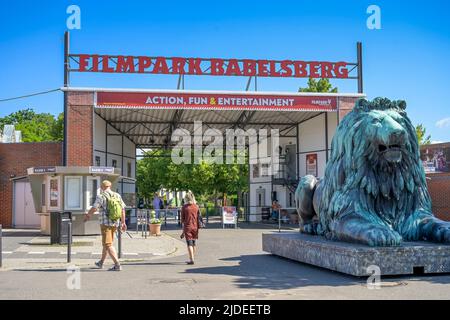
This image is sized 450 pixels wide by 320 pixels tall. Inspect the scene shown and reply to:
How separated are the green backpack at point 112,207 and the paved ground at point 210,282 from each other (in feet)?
3.45

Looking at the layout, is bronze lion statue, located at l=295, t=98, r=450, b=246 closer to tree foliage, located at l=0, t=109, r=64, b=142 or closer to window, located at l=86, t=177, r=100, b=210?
window, located at l=86, t=177, r=100, b=210

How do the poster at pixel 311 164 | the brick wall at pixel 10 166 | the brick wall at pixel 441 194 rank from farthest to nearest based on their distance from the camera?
the poster at pixel 311 164, the brick wall at pixel 441 194, the brick wall at pixel 10 166

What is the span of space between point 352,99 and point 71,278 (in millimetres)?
20087

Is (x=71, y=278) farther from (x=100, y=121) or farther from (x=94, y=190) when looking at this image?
(x=100, y=121)

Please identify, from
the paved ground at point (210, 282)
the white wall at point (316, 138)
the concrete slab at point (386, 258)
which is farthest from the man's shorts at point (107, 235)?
the white wall at point (316, 138)

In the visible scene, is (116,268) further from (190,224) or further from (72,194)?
(72,194)

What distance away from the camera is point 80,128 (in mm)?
24359

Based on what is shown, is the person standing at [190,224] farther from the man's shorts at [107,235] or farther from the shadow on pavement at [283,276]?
the man's shorts at [107,235]

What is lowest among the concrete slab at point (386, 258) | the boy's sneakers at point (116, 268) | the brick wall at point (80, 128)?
the boy's sneakers at point (116, 268)

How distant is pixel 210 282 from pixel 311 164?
2313cm

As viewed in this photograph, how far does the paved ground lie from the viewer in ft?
25.0

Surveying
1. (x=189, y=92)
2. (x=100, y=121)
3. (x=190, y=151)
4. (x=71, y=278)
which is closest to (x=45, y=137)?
(x=190, y=151)

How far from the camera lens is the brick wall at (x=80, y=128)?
79.6 ft

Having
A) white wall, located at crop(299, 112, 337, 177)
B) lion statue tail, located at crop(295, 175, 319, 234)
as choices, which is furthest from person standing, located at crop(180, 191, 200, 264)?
white wall, located at crop(299, 112, 337, 177)
